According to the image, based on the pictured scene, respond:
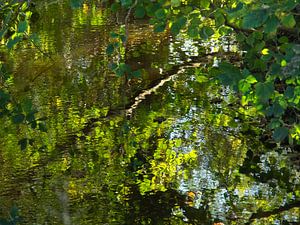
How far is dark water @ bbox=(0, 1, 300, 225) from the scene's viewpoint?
141 inches

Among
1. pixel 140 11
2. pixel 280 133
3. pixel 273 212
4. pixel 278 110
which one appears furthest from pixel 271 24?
pixel 273 212

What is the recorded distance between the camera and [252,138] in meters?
4.38

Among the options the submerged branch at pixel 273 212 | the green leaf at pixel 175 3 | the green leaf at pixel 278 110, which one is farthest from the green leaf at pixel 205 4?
the submerged branch at pixel 273 212

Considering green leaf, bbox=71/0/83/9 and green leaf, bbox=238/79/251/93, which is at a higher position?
green leaf, bbox=71/0/83/9

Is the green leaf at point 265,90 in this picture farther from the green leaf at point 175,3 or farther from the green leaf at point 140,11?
the green leaf at point 140,11

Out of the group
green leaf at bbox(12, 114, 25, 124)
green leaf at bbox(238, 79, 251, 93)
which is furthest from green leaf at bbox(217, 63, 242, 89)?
green leaf at bbox(12, 114, 25, 124)

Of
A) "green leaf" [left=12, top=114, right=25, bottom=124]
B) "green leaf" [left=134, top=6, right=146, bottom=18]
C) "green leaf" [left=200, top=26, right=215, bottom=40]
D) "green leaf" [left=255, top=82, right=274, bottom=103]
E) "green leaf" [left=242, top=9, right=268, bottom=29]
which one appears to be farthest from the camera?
"green leaf" [left=12, top=114, right=25, bottom=124]

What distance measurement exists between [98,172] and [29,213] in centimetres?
61

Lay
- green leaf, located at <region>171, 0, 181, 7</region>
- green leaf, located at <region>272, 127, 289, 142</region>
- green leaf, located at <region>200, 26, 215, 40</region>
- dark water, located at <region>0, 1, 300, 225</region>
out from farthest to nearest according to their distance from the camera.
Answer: dark water, located at <region>0, 1, 300, 225</region> → green leaf, located at <region>200, 26, 215, 40</region> → green leaf, located at <region>171, 0, 181, 7</region> → green leaf, located at <region>272, 127, 289, 142</region>

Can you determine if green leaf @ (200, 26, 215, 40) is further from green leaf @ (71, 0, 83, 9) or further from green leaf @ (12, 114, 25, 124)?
green leaf @ (12, 114, 25, 124)

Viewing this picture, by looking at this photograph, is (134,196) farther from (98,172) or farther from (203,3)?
(203,3)

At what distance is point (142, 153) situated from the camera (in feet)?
14.1

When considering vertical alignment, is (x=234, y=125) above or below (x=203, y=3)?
below

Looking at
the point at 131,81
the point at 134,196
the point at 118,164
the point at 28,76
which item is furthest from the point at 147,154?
the point at 28,76
